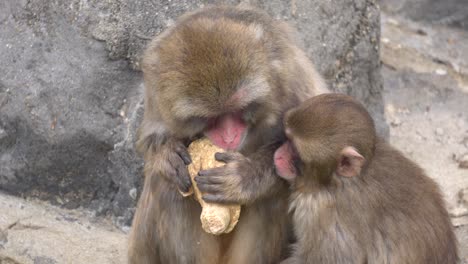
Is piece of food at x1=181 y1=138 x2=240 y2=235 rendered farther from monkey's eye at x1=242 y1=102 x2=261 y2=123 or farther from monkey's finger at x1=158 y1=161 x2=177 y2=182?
monkey's eye at x1=242 y1=102 x2=261 y2=123

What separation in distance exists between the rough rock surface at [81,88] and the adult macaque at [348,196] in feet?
6.16

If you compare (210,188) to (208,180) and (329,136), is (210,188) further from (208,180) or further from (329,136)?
(329,136)

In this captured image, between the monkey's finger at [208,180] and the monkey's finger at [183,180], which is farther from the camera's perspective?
the monkey's finger at [183,180]

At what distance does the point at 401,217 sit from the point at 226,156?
0.91 metres

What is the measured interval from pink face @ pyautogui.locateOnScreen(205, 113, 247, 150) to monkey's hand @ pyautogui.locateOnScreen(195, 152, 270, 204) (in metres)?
0.07

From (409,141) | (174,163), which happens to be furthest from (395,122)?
(174,163)

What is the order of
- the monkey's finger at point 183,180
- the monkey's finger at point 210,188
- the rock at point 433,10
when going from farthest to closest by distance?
the rock at point 433,10, the monkey's finger at point 183,180, the monkey's finger at point 210,188

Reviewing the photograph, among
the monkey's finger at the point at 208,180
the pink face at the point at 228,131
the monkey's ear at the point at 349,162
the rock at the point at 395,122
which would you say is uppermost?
the pink face at the point at 228,131

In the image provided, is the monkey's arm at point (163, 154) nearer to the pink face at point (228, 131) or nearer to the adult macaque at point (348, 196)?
the pink face at point (228, 131)

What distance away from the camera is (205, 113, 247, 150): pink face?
4.80 metres

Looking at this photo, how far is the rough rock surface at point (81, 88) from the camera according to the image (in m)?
6.50

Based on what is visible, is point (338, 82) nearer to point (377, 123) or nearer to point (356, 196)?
point (377, 123)

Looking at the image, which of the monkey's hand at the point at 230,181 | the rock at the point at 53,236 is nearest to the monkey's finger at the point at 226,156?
the monkey's hand at the point at 230,181

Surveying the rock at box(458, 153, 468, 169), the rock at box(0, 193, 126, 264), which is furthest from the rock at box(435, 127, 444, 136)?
the rock at box(0, 193, 126, 264)
